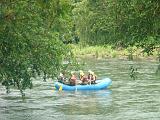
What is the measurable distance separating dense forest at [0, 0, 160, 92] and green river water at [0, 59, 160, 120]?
290 centimetres

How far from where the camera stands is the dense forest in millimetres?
7016

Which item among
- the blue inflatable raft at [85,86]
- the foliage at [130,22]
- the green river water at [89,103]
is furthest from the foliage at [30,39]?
the blue inflatable raft at [85,86]

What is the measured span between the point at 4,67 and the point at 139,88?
1294cm

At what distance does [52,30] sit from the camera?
45.6 feet

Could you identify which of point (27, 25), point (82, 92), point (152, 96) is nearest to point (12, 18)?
point (27, 25)

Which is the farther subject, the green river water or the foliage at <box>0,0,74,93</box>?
the green river water

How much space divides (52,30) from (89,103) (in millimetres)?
6847

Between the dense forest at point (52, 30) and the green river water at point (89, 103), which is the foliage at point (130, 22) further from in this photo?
the green river water at point (89, 103)

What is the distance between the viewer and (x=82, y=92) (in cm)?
2394

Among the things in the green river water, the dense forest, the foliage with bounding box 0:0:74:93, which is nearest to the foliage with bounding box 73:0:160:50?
the dense forest

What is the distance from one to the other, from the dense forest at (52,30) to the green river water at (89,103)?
2.90 m

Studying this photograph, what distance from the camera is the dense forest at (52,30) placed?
7016 mm

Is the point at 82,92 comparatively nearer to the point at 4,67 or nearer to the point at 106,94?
the point at 106,94

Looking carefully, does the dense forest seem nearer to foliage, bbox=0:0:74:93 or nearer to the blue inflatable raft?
foliage, bbox=0:0:74:93
